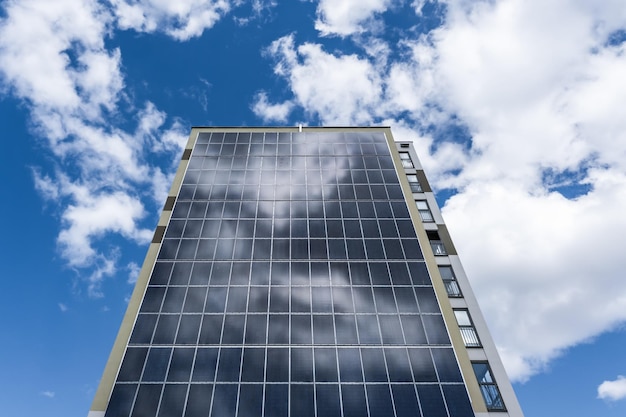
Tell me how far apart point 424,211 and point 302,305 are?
49.6 ft

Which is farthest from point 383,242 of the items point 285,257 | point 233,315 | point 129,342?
point 129,342

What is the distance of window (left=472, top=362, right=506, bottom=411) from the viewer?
23312 millimetres

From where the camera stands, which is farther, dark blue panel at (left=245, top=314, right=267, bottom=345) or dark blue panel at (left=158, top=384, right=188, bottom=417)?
dark blue panel at (left=245, top=314, right=267, bottom=345)

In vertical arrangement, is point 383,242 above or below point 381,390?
above

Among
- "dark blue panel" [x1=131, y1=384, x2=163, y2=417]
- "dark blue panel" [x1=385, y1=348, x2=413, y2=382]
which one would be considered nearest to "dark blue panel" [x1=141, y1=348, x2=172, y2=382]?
"dark blue panel" [x1=131, y1=384, x2=163, y2=417]

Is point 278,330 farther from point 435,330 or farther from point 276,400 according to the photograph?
point 435,330

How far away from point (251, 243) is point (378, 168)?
48.3 ft

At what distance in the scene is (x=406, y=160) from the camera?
41.0m

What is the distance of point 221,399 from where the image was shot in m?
22.2

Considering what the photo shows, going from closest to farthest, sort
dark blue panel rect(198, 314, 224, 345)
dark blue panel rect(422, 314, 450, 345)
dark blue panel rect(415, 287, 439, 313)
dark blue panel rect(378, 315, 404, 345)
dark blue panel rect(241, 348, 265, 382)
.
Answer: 1. dark blue panel rect(241, 348, 265, 382)
2. dark blue panel rect(198, 314, 224, 345)
3. dark blue panel rect(378, 315, 404, 345)
4. dark blue panel rect(422, 314, 450, 345)
5. dark blue panel rect(415, 287, 439, 313)

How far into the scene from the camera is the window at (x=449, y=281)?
1161 inches

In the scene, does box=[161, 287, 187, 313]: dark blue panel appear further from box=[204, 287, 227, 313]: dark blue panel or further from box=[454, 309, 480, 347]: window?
box=[454, 309, 480, 347]: window

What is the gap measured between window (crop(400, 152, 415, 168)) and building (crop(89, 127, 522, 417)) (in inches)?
44.6

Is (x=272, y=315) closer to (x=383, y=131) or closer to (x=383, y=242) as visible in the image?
(x=383, y=242)
